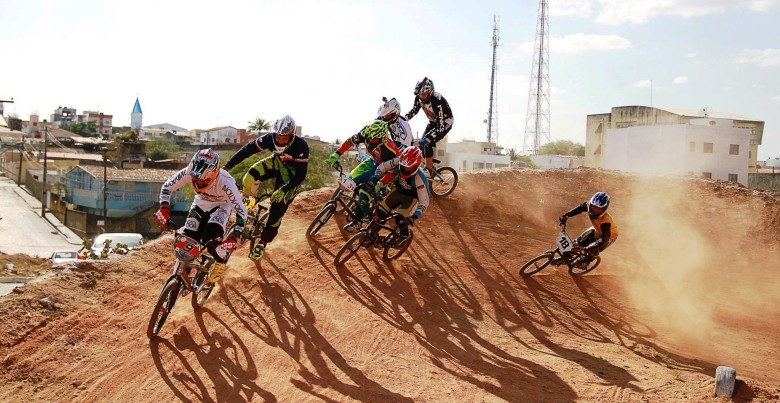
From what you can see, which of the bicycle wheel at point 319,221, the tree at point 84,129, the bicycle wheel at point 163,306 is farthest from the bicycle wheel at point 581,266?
the tree at point 84,129

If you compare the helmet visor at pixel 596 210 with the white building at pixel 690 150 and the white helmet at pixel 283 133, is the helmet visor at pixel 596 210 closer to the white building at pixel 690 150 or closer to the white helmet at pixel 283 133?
the white helmet at pixel 283 133

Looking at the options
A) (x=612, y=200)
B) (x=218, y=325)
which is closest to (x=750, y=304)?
(x=612, y=200)

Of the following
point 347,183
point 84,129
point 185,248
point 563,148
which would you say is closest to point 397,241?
point 347,183

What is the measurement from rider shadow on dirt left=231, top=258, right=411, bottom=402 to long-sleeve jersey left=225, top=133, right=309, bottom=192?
1.70 m

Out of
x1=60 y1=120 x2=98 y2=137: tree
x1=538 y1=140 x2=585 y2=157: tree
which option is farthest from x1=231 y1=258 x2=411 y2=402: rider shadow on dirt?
x1=60 y1=120 x2=98 y2=137: tree

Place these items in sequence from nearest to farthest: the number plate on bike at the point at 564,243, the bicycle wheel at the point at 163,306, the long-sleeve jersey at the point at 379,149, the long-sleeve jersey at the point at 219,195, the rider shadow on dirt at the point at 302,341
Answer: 1. the rider shadow on dirt at the point at 302,341
2. the bicycle wheel at the point at 163,306
3. the long-sleeve jersey at the point at 219,195
4. the long-sleeve jersey at the point at 379,149
5. the number plate on bike at the point at 564,243

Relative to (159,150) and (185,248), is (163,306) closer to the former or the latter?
(185,248)

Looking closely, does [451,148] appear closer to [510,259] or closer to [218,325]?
[510,259]

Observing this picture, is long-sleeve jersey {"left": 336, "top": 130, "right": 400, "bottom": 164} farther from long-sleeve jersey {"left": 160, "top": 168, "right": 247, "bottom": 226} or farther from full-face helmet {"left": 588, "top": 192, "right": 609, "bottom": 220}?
full-face helmet {"left": 588, "top": 192, "right": 609, "bottom": 220}

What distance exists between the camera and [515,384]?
28.5 feet

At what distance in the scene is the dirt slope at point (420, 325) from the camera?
8.09 meters

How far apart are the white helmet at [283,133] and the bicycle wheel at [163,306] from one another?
3520 mm

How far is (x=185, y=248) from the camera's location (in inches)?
344

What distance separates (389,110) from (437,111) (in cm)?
214
